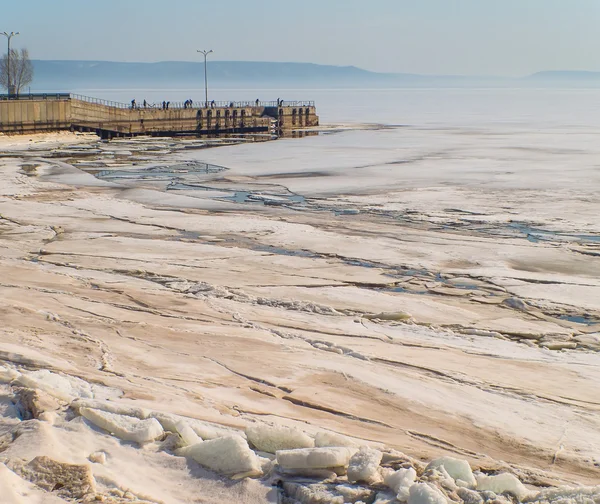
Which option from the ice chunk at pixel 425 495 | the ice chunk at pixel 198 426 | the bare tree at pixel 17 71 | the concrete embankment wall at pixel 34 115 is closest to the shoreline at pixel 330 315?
the ice chunk at pixel 198 426

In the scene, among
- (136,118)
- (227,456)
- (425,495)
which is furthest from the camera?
(136,118)

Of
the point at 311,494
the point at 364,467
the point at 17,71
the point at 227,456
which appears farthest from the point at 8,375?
the point at 17,71

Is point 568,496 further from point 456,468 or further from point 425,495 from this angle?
point 425,495

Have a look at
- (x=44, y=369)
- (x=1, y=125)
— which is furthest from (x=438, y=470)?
(x=1, y=125)

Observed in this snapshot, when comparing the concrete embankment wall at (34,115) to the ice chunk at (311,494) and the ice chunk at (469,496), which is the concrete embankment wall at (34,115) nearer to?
the ice chunk at (311,494)

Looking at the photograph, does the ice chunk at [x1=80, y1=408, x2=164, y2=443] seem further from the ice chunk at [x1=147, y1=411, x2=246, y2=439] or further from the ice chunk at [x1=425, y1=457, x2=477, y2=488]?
the ice chunk at [x1=425, y1=457, x2=477, y2=488]
